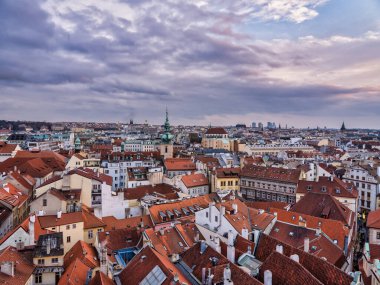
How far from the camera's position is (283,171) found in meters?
75.8

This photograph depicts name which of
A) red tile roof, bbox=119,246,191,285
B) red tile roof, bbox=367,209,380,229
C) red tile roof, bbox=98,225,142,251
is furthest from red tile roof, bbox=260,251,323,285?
red tile roof, bbox=367,209,380,229

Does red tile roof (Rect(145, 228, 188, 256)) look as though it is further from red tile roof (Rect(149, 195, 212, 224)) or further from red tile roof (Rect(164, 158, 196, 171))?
red tile roof (Rect(164, 158, 196, 171))

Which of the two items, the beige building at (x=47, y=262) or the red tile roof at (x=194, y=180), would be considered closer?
the beige building at (x=47, y=262)

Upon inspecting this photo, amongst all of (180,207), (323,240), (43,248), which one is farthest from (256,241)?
(43,248)

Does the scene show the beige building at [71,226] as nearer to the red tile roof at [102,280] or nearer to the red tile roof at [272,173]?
the red tile roof at [102,280]

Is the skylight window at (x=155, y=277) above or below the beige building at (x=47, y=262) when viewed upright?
above

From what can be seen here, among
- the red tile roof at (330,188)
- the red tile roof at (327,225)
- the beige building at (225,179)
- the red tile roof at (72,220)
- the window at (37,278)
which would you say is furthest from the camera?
the beige building at (225,179)

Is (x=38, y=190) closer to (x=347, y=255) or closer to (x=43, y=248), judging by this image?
(x=43, y=248)

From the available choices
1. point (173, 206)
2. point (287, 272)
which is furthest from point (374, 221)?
point (173, 206)

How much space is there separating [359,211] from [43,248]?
65512 millimetres

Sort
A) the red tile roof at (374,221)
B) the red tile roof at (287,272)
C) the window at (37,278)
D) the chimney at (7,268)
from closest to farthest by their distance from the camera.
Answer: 1. the red tile roof at (287,272)
2. the chimney at (7,268)
3. the window at (37,278)
4. the red tile roof at (374,221)

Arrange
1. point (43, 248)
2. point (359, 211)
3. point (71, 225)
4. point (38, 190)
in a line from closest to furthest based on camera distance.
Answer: point (43, 248) → point (71, 225) → point (38, 190) → point (359, 211)

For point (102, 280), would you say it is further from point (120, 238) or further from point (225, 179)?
point (225, 179)

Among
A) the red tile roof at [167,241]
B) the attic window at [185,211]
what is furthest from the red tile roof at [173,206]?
Answer: the red tile roof at [167,241]
